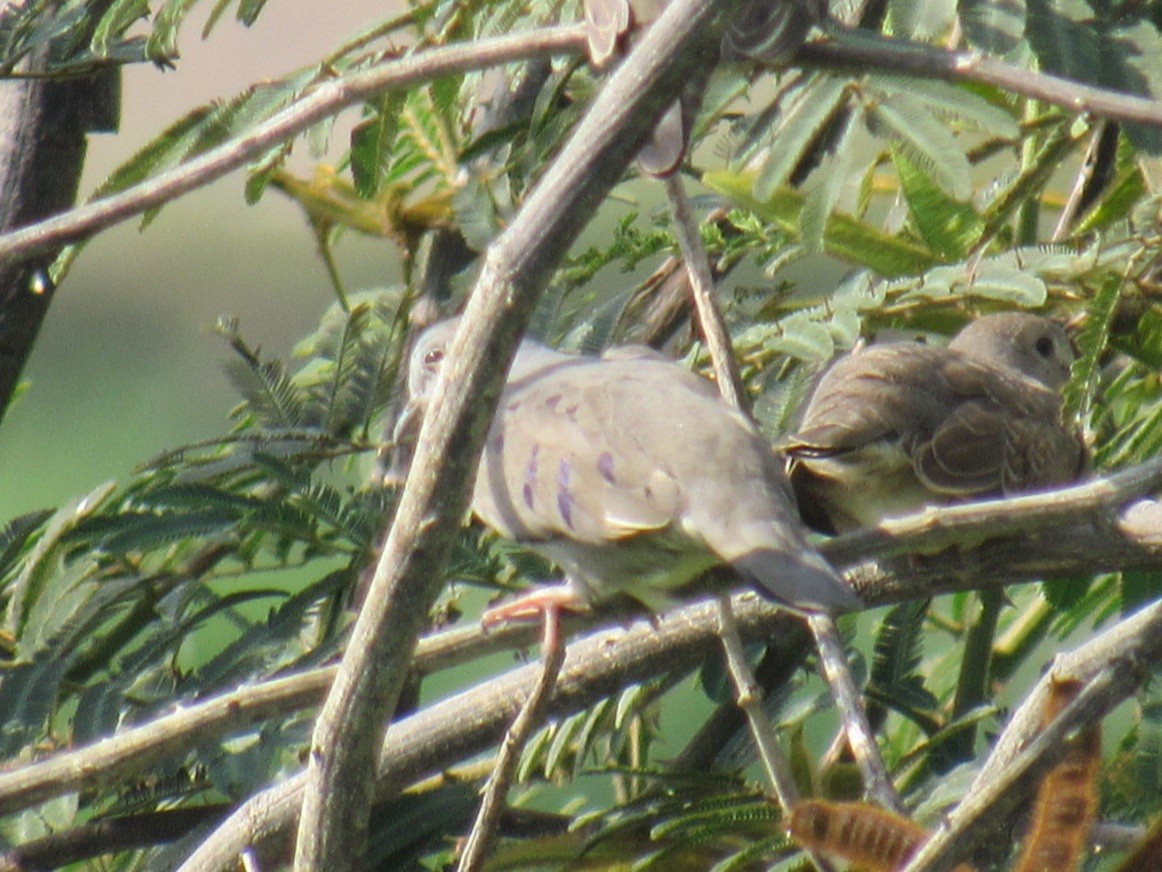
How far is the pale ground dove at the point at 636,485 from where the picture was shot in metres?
2.37

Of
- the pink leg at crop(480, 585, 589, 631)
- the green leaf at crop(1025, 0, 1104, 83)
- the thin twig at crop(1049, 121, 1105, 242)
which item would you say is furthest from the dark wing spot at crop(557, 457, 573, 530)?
the thin twig at crop(1049, 121, 1105, 242)

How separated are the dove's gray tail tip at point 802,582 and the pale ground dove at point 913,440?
73 cm

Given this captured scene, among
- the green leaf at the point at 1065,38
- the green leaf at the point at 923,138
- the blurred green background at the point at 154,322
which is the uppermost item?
the green leaf at the point at 1065,38

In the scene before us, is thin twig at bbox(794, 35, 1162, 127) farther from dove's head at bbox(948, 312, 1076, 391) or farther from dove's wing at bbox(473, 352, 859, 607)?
dove's head at bbox(948, 312, 1076, 391)

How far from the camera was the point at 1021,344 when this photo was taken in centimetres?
377

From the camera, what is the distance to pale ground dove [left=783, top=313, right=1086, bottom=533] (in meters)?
3.02

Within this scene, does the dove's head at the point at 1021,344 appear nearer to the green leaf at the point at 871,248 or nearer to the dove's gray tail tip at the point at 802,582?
the green leaf at the point at 871,248

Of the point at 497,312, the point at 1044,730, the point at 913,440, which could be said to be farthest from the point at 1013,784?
the point at 913,440

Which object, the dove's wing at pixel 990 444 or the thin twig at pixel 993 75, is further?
the dove's wing at pixel 990 444

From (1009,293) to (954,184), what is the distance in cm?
58

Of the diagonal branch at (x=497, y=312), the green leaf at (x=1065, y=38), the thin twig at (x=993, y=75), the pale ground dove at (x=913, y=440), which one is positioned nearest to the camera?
the diagonal branch at (x=497, y=312)

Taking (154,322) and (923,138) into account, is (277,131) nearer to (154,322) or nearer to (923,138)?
(923,138)

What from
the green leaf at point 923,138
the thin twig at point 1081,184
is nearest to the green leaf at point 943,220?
the thin twig at point 1081,184

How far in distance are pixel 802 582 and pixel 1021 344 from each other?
5.96 feet
